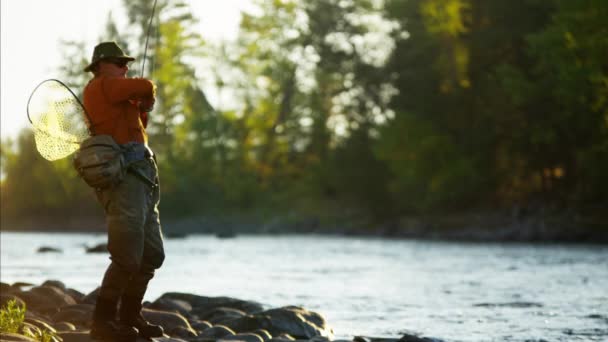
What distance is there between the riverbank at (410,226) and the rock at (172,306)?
23.2m

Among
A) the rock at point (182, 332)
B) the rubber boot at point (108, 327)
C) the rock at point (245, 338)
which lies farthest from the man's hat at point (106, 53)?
the rock at point (182, 332)

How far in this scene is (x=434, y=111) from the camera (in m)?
45.1

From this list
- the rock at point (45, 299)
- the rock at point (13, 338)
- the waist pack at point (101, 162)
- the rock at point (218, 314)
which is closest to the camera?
the rock at point (13, 338)

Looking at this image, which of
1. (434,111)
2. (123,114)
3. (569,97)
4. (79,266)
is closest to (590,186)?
(569,97)

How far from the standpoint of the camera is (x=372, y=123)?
52.0 metres

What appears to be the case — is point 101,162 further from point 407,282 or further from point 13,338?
point 407,282

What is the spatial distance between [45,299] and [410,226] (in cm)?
3328

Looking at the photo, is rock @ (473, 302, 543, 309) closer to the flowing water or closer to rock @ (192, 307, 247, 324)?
the flowing water

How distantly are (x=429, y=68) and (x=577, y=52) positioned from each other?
10191mm

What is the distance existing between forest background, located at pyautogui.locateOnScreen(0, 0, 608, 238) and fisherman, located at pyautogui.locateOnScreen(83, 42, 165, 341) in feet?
92.4

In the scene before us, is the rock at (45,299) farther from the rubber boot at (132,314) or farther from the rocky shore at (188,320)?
the rubber boot at (132,314)

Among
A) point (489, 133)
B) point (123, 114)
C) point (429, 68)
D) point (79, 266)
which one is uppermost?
point (429, 68)

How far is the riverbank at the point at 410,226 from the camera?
35750 millimetres

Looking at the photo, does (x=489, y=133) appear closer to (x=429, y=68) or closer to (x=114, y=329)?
(x=429, y=68)
